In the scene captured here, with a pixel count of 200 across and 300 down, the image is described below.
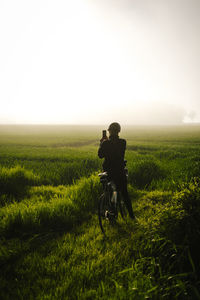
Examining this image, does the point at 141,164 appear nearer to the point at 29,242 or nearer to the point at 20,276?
the point at 29,242

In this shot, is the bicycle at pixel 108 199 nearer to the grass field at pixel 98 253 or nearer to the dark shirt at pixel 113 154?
the dark shirt at pixel 113 154

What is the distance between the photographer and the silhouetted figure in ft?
14.1

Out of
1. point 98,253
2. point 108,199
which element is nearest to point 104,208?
point 108,199

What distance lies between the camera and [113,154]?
436 cm

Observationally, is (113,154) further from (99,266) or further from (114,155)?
(99,266)

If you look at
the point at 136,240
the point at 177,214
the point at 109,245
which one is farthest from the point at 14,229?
the point at 177,214

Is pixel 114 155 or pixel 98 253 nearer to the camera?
pixel 98 253

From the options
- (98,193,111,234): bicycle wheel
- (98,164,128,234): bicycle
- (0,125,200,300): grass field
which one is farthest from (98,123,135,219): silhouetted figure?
(0,125,200,300): grass field

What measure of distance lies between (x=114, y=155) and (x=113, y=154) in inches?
1.5

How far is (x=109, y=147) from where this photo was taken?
14.1ft

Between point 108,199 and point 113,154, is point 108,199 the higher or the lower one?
the lower one

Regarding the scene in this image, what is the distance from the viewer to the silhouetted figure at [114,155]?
14.1ft

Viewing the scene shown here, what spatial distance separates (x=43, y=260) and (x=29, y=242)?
2.72 ft

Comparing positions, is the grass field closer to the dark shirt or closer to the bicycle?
the bicycle
